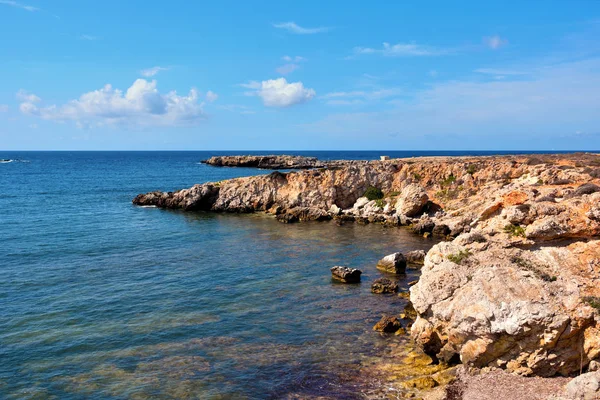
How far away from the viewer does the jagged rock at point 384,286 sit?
31188mm

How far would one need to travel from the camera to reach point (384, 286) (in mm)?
31359

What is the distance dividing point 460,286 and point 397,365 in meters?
4.73

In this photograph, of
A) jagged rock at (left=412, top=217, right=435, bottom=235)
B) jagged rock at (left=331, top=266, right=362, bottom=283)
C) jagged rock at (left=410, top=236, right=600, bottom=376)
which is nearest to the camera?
jagged rock at (left=410, top=236, right=600, bottom=376)

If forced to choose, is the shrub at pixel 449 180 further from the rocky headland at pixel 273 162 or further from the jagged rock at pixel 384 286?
the rocky headland at pixel 273 162

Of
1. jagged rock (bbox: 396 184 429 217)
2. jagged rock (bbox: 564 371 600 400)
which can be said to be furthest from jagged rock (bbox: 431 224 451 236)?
jagged rock (bbox: 564 371 600 400)

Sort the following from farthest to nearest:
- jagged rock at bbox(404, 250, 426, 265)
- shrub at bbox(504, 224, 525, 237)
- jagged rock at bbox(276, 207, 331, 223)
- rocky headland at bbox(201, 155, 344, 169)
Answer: rocky headland at bbox(201, 155, 344, 169) < jagged rock at bbox(276, 207, 331, 223) < jagged rock at bbox(404, 250, 426, 265) < shrub at bbox(504, 224, 525, 237)

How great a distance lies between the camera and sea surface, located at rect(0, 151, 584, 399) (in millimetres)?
19672

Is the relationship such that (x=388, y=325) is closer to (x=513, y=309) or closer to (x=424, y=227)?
(x=513, y=309)

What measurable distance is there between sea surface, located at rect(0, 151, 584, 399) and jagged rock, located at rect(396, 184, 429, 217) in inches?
308

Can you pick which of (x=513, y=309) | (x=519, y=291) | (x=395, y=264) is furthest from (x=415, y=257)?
(x=513, y=309)

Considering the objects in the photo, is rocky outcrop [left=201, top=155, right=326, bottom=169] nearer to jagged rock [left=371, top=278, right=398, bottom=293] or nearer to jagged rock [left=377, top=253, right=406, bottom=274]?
jagged rock [left=377, top=253, right=406, bottom=274]

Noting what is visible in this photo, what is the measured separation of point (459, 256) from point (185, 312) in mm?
16686

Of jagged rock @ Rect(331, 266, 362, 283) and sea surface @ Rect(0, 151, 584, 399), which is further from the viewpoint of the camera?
jagged rock @ Rect(331, 266, 362, 283)

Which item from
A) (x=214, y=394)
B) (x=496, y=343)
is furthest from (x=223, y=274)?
(x=496, y=343)
